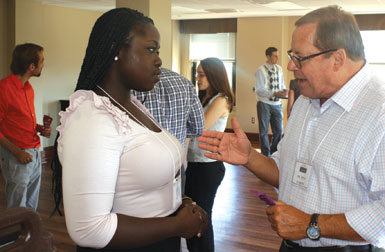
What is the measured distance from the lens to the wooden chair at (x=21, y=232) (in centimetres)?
88

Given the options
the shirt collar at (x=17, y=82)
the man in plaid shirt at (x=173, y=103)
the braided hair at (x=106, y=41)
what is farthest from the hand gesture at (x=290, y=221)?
the shirt collar at (x=17, y=82)

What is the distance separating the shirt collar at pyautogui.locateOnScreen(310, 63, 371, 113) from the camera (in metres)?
1.51

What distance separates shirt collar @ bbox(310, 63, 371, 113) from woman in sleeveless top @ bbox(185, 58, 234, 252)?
5.61 ft

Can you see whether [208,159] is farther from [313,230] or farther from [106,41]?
[106,41]

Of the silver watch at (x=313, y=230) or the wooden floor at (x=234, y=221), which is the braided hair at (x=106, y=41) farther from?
the wooden floor at (x=234, y=221)

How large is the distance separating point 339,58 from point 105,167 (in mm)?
943

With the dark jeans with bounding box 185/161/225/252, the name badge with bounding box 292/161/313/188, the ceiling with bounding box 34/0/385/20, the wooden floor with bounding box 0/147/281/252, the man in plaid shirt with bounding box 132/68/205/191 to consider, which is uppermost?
the ceiling with bounding box 34/0/385/20

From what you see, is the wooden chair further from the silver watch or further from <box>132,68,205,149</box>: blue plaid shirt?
<box>132,68,205,149</box>: blue plaid shirt

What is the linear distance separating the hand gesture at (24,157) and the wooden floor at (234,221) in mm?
882

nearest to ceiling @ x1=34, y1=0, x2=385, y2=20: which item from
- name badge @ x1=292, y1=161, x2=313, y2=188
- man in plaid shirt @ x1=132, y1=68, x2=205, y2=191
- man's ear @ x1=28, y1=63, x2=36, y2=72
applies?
man's ear @ x1=28, y1=63, x2=36, y2=72

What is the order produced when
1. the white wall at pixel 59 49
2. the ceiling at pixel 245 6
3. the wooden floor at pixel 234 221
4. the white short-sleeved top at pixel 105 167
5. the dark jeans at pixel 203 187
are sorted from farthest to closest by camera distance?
the white wall at pixel 59 49, the ceiling at pixel 245 6, the wooden floor at pixel 234 221, the dark jeans at pixel 203 187, the white short-sleeved top at pixel 105 167

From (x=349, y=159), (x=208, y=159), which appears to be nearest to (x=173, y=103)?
(x=208, y=159)

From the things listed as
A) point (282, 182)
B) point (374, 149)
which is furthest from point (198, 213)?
point (374, 149)

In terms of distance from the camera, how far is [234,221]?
442 centimetres
